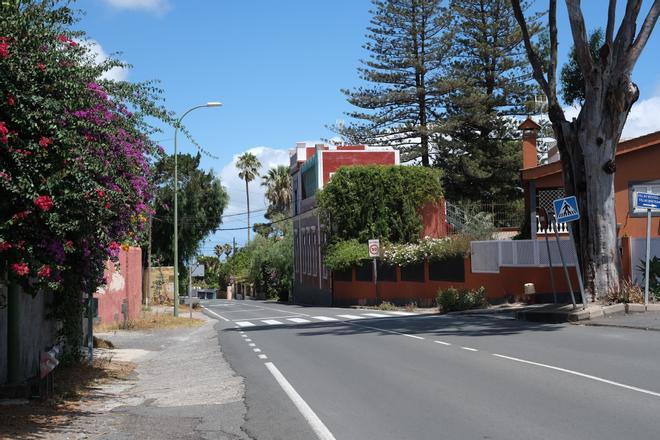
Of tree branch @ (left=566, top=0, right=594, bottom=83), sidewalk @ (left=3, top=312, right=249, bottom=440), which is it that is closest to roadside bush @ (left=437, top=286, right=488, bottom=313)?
tree branch @ (left=566, top=0, right=594, bottom=83)

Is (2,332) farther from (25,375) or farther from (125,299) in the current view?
(125,299)

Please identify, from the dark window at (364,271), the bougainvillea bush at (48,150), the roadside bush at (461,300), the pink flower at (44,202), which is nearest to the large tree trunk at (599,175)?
the roadside bush at (461,300)

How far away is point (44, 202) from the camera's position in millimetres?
7980

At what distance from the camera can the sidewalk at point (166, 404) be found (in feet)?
28.4

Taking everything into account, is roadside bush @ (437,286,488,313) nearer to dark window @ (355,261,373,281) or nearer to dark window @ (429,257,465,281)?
dark window @ (429,257,465,281)

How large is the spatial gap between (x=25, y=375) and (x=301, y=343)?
8096 millimetres

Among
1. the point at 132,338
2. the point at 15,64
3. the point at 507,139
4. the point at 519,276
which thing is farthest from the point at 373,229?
the point at 15,64

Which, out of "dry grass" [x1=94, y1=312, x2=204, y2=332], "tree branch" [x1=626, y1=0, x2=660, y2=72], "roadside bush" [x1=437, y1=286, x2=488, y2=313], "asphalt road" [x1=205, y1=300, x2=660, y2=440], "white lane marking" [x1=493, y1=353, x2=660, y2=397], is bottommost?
"dry grass" [x1=94, y1=312, x2=204, y2=332]

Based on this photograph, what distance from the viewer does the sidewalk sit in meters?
8.66

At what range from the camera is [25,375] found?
11555 millimetres

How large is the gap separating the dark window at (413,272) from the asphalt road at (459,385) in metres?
18.4

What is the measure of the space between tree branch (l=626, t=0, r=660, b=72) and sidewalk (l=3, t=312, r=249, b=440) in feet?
44.8

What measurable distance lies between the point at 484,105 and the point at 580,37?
3077cm

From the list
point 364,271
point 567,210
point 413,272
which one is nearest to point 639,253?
point 567,210
